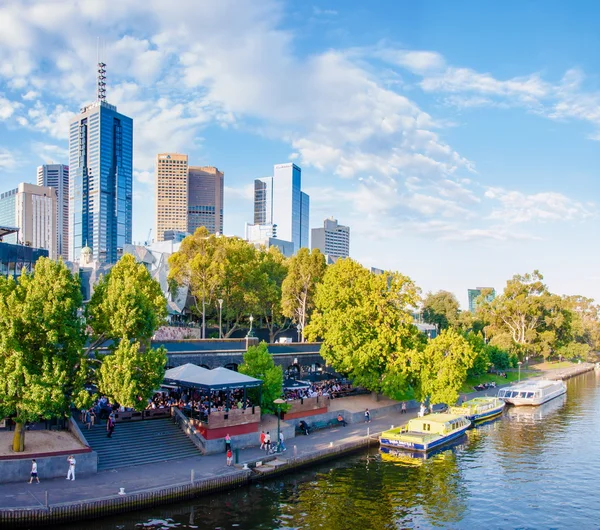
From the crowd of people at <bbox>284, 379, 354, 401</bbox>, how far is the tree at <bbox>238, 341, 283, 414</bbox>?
10.7 feet

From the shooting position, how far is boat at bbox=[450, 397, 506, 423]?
56.3m

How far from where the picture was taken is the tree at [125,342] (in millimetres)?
32281

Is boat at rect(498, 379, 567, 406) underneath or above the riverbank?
underneath

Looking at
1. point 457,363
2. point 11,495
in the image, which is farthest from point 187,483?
point 457,363

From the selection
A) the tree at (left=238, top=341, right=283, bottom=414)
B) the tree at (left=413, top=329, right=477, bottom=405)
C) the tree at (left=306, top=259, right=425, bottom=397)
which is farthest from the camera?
the tree at (left=306, top=259, right=425, bottom=397)

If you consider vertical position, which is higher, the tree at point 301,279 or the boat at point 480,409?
the tree at point 301,279

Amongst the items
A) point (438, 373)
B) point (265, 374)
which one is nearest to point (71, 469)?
point (265, 374)

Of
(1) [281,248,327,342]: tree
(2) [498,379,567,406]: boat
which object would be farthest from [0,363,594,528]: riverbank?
(1) [281,248,327,342]: tree

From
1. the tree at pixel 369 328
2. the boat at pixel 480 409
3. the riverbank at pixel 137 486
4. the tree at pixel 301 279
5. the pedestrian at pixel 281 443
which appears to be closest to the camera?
the riverbank at pixel 137 486

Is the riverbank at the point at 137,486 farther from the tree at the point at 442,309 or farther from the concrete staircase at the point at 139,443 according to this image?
the tree at the point at 442,309

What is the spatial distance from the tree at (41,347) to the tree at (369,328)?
2829cm

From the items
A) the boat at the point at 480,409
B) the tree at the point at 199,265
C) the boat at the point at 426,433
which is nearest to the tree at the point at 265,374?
the boat at the point at 426,433

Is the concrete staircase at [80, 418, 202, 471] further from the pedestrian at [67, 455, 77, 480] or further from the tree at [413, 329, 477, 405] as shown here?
the tree at [413, 329, 477, 405]

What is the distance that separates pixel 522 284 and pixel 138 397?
98.1 metres
